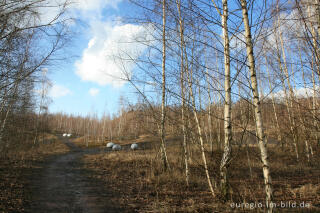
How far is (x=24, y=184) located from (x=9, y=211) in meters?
2.32

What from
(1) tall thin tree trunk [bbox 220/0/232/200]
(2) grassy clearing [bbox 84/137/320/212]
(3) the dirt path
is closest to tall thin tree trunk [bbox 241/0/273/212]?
(2) grassy clearing [bbox 84/137/320/212]

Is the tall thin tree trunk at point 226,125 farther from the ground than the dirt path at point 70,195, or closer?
farther from the ground

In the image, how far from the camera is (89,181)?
254 inches

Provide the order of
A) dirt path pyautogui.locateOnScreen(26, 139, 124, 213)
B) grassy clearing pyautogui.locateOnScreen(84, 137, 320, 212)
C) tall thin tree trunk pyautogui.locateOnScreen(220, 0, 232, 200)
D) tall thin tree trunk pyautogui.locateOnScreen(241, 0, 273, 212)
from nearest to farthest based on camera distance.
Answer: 1. tall thin tree trunk pyautogui.locateOnScreen(241, 0, 273, 212)
2. tall thin tree trunk pyautogui.locateOnScreen(220, 0, 232, 200)
3. grassy clearing pyautogui.locateOnScreen(84, 137, 320, 212)
4. dirt path pyautogui.locateOnScreen(26, 139, 124, 213)

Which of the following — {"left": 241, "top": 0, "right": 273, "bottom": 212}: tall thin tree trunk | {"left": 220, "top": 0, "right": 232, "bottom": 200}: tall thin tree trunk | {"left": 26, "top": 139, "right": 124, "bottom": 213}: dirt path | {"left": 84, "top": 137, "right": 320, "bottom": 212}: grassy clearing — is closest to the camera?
{"left": 241, "top": 0, "right": 273, "bottom": 212}: tall thin tree trunk

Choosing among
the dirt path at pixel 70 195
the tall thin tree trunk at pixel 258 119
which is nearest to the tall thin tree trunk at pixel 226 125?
the tall thin tree trunk at pixel 258 119

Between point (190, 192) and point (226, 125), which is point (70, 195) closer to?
point (190, 192)

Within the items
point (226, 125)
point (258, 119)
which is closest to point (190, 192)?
point (226, 125)

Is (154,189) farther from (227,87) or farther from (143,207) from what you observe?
(227,87)

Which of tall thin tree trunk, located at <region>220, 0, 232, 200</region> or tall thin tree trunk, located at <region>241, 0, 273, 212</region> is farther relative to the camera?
tall thin tree trunk, located at <region>220, 0, 232, 200</region>

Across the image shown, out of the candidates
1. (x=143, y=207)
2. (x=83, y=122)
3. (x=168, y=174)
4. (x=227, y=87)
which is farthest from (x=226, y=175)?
(x=83, y=122)

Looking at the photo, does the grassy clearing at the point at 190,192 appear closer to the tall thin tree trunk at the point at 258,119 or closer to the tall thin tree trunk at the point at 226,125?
the tall thin tree trunk at the point at 226,125

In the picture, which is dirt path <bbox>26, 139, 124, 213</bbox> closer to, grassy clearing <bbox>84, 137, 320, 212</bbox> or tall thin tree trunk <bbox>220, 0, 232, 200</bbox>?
grassy clearing <bbox>84, 137, 320, 212</bbox>

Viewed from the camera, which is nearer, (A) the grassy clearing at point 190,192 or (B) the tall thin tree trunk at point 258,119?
(B) the tall thin tree trunk at point 258,119
